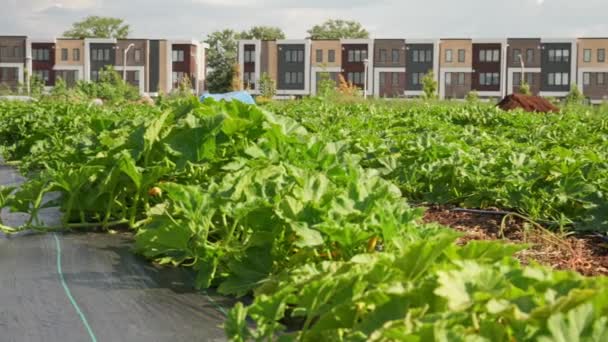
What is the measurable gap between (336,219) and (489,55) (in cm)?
8574

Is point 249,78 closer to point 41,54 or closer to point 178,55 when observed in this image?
point 178,55

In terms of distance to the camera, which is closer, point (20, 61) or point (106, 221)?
point (106, 221)

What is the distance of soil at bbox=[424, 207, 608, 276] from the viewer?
407cm

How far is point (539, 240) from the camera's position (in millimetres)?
4531

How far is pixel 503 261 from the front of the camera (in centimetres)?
227

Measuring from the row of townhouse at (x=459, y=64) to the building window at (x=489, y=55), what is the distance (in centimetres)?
10

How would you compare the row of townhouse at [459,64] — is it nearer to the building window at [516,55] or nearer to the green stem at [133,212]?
the building window at [516,55]

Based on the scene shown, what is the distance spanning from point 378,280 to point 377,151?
4.21 meters

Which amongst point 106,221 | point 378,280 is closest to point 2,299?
point 106,221

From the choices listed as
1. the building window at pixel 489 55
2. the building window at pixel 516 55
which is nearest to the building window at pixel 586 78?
the building window at pixel 516 55

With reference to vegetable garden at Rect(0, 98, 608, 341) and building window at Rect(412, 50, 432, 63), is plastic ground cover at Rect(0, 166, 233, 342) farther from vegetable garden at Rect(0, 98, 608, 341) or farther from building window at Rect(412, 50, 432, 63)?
building window at Rect(412, 50, 432, 63)

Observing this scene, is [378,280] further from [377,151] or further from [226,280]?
[377,151]

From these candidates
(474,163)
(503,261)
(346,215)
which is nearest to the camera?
(503,261)

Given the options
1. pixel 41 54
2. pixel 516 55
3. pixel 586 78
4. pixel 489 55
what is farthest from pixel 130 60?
pixel 586 78
